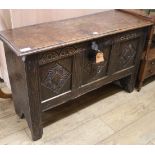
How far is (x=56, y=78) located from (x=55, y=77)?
0.01 m

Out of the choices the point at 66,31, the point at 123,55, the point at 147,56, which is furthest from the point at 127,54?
the point at 66,31

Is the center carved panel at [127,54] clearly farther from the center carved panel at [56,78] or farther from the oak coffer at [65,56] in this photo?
the center carved panel at [56,78]

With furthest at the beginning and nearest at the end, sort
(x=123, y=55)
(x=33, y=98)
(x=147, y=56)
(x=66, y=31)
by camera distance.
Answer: (x=147, y=56), (x=123, y=55), (x=66, y=31), (x=33, y=98)

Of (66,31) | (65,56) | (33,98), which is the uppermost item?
(66,31)

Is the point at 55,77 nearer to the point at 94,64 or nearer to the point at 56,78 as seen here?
the point at 56,78

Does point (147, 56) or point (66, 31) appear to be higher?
point (66, 31)

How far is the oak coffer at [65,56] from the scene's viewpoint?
4.07ft

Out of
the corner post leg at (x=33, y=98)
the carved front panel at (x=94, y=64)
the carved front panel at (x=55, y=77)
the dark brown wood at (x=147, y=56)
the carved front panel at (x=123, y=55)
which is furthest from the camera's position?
the dark brown wood at (x=147, y=56)

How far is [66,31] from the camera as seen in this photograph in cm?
144

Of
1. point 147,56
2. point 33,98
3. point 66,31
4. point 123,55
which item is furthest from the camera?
point 147,56

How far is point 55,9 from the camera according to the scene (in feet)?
5.43

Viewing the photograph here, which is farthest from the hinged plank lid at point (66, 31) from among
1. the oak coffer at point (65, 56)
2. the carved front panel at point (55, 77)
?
the carved front panel at point (55, 77)

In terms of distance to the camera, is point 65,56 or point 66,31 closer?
point 65,56
